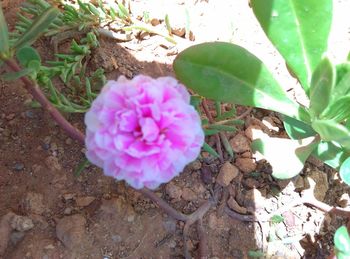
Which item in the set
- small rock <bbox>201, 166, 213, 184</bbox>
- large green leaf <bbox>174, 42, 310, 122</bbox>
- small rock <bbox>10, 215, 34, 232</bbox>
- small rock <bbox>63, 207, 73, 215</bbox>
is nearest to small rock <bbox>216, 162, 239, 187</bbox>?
small rock <bbox>201, 166, 213, 184</bbox>

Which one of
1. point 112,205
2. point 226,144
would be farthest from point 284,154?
point 112,205

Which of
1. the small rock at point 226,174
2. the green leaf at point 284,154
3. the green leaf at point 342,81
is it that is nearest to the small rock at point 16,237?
the small rock at point 226,174

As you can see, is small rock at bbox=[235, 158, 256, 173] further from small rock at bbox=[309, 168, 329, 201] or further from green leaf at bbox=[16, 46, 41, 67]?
green leaf at bbox=[16, 46, 41, 67]

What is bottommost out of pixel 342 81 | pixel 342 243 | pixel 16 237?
pixel 16 237

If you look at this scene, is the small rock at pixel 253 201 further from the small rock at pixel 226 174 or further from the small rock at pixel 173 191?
the small rock at pixel 173 191

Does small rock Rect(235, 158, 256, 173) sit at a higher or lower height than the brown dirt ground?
higher

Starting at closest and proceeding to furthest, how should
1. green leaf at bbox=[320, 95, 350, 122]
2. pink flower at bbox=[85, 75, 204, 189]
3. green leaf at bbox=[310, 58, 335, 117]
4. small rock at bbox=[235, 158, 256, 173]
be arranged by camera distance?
pink flower at bbox=[85, 75, 204, 189] → green leaf at bbox=[310, 58, 335, 117] → green leaf at bbox=[320, 95, 350, 122] → small rock at bbox=[235, 158, 256, 173]

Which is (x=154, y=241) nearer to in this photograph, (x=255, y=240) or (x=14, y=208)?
(x=255, y=240)

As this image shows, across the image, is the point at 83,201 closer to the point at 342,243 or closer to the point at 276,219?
the point at 276,219

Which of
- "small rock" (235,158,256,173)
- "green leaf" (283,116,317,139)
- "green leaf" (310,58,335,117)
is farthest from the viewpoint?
"small rock" (235,158,256,173)
